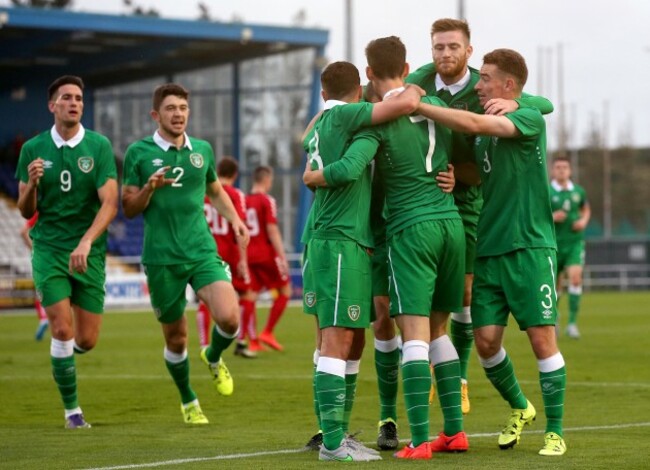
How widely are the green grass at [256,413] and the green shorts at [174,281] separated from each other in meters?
0.86

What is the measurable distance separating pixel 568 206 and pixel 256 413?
1015cm

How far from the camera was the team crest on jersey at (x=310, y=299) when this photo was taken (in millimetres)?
8172

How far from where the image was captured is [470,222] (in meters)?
8.98

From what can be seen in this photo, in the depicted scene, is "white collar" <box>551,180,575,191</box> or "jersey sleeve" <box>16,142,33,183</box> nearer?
"jersey sleeve" <box>16,142,33,183</box>

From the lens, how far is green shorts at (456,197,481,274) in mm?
8922

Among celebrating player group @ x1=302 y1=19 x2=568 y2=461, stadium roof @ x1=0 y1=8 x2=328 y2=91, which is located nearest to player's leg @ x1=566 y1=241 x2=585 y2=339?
celebrating player group @ x1=302 y1=19 x2=568 y2=461

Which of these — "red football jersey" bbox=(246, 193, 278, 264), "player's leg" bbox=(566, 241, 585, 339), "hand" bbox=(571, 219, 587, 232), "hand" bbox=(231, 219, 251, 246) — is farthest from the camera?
"player's leg" bbox=(566, 241, 585, 339)

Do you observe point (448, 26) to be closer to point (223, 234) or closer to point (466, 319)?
point (466, 319)

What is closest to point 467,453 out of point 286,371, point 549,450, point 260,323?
point 549,450

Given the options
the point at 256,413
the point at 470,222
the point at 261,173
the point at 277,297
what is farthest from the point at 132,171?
the point at 277,297

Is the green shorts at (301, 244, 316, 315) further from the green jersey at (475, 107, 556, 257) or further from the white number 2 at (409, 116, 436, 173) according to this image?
the green jersey at (475, 107, 556, 257)

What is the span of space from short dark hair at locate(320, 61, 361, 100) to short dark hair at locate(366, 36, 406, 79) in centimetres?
15

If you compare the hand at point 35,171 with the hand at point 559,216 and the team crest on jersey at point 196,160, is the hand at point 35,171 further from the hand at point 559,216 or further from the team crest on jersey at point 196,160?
the hand at point 559,216

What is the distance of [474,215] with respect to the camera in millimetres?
9000
